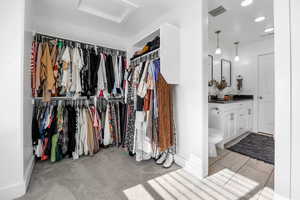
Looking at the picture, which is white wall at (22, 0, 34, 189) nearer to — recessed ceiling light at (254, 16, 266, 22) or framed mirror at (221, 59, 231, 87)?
recessed ceiling light at (254, 16, 266, 22)

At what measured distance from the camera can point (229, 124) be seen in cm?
256

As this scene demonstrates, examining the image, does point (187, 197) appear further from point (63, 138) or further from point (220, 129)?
point (63, 138)

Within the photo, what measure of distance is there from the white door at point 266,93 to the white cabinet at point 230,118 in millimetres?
442

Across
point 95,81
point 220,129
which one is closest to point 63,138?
point 95,81

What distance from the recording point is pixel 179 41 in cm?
182

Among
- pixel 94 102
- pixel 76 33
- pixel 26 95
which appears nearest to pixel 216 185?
pixel 94 102

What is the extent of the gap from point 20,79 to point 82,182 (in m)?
1.26

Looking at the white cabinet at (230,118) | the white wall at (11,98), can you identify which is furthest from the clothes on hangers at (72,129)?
the white cabinet at (230,118)

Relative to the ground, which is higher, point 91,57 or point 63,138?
point 91,57

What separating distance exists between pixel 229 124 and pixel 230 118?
0.13 meters

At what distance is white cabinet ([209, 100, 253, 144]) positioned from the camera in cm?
239
